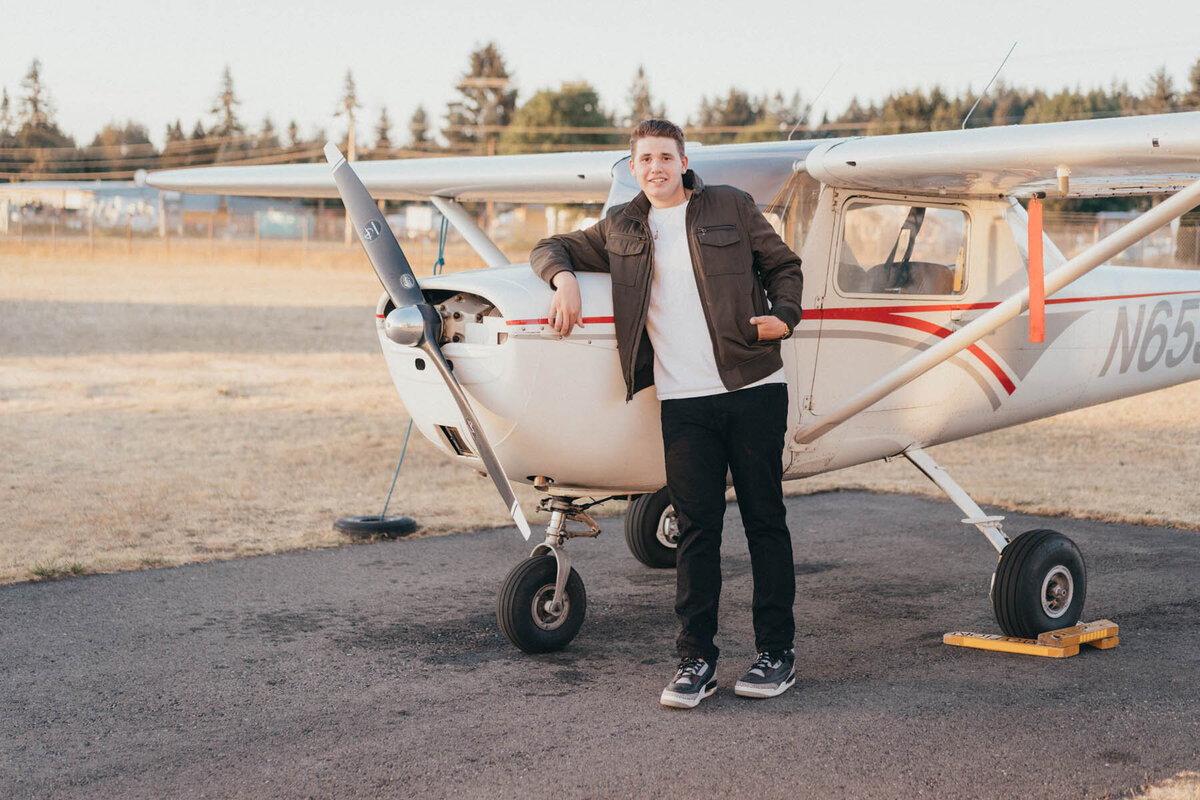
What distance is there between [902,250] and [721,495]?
68.8 inches

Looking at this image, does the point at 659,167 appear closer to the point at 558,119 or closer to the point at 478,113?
the point at 558,119

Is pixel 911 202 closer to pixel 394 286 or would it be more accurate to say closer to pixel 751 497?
pixel 751 497

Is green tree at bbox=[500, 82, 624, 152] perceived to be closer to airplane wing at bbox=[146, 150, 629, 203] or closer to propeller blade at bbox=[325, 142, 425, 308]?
airplane wing at bbox=[146, 150, 629, 203]

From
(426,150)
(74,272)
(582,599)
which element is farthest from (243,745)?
(426,150)

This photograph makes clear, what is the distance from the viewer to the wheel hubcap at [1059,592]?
532 centimetres

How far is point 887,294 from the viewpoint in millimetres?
5426

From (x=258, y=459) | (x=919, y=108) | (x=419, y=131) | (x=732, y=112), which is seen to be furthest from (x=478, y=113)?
(x=258, y=459)

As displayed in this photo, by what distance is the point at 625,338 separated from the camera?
4.48 m

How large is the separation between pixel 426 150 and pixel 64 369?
252ft

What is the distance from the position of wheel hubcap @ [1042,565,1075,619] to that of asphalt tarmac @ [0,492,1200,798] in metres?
0.24

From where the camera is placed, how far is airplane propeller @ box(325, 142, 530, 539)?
174 inches

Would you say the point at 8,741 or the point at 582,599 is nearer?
the point at 8,741

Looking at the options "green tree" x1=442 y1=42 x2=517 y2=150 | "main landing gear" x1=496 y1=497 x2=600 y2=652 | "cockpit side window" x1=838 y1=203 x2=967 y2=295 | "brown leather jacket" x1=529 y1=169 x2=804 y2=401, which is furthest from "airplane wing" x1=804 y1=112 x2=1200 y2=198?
"green tree" x1=442 y1=42 x2=517 y2=150

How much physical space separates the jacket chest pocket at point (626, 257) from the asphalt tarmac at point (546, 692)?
1.61 m
